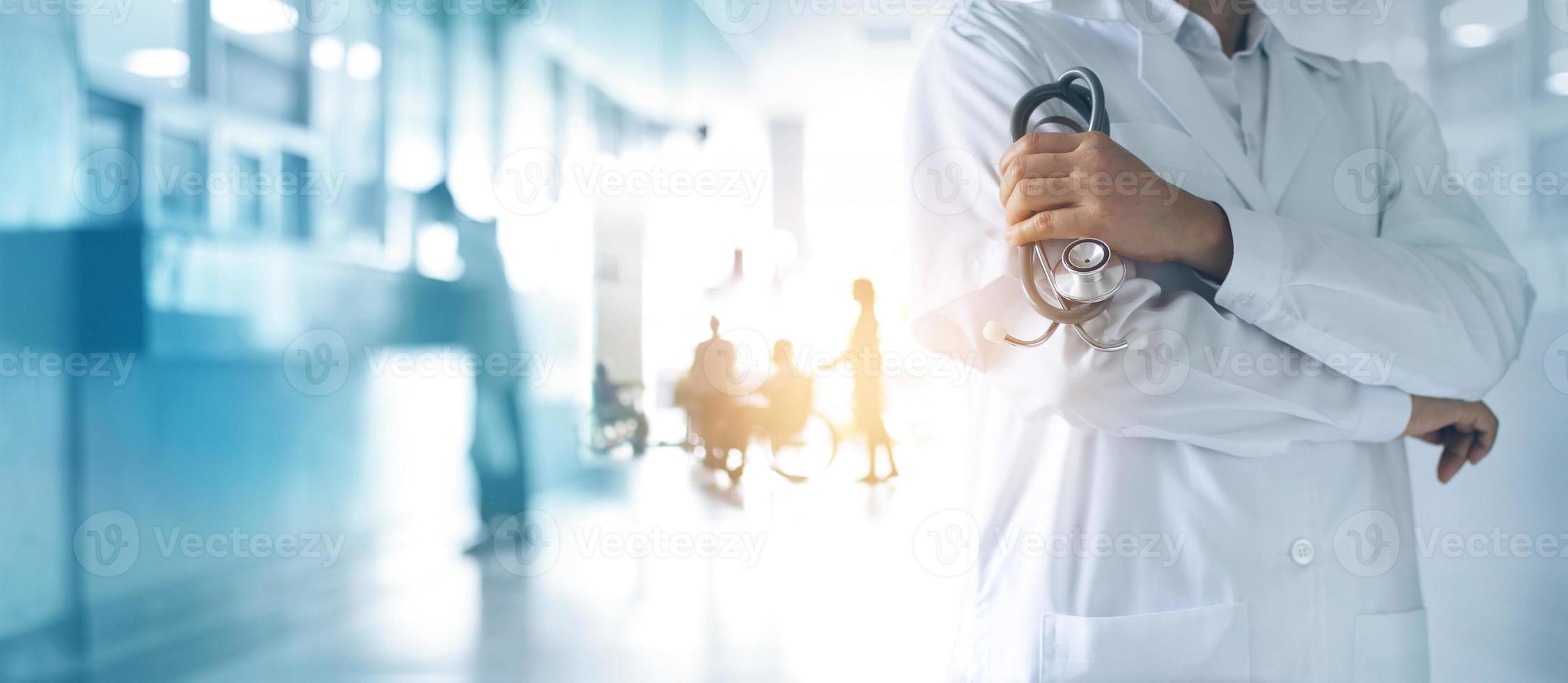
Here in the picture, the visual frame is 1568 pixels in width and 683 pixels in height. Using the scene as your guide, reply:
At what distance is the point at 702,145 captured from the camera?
2.83m

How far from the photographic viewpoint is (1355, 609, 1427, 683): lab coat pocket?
34.0 inches

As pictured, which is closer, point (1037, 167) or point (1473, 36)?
point (1037, 167)

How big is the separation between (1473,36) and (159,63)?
3.68 meters

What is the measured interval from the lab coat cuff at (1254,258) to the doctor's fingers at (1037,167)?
0.17 m

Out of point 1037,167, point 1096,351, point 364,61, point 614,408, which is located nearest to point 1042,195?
point 1037,167

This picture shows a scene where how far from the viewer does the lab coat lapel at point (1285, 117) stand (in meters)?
0.92

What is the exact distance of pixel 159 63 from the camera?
245 cm

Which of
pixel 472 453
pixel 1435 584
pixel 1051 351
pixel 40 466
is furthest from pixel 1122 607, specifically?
pixel 40 466

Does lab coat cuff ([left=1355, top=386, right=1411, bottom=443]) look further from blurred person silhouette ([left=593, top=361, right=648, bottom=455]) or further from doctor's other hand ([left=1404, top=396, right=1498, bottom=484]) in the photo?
blurred person silhouette ([left=593, top=361, right=648, bottom=455])

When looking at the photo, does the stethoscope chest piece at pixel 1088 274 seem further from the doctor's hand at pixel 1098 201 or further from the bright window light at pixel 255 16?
the bright window light at pixel 255 16

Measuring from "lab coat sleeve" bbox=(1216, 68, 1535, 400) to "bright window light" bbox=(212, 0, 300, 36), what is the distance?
297cm

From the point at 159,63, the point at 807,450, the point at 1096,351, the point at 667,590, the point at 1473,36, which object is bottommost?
the point at 667,590

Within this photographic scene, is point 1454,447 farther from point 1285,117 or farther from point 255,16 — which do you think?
point 255,16

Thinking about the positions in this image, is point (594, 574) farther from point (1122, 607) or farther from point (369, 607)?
point (1122, 607)
